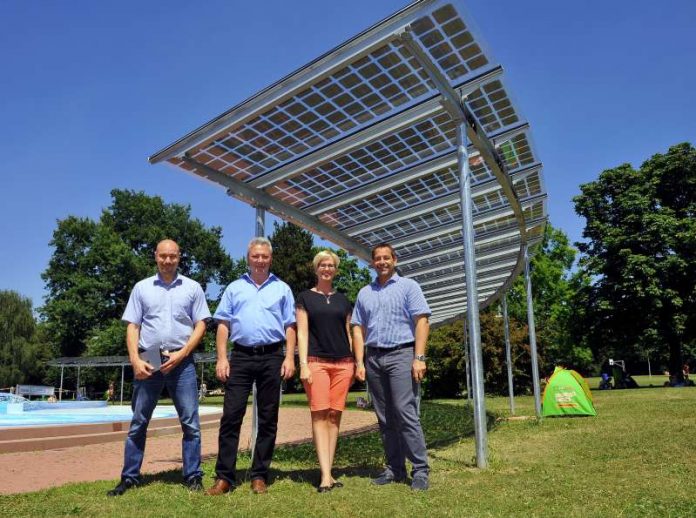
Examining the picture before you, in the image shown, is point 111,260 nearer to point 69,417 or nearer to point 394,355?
point 69,417

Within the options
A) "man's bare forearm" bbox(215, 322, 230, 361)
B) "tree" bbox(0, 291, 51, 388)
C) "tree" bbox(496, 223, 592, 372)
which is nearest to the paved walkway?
"man's bare forearm" bbox(215, 322, 230, 361)

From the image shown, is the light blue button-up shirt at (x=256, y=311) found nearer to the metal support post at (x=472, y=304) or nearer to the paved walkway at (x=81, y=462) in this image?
the metal support post at (x=472, y=304)

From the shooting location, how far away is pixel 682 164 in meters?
31.0

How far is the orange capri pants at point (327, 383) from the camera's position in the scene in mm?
4781

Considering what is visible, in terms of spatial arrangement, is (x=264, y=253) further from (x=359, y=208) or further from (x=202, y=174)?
(x=359, y=208)

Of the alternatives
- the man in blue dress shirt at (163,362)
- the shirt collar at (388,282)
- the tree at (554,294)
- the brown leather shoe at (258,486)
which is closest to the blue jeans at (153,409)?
the man in blue dress shirt at (163,362)

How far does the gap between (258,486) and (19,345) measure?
4902 cm

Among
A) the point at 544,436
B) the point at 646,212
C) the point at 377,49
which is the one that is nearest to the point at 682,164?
the point at 646,212

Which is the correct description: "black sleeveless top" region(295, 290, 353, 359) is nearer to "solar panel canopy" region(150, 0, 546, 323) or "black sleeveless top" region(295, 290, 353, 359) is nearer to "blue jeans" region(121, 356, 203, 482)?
"blue jeans" region(121, 356, 203, 482)

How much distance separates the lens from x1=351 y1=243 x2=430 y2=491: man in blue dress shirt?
191 inches

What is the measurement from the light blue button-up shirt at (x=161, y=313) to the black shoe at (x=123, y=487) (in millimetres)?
1113

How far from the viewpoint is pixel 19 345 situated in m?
46.1

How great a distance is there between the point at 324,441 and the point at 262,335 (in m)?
1.03

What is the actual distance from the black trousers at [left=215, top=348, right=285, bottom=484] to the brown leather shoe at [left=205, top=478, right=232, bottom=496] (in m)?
0.04
